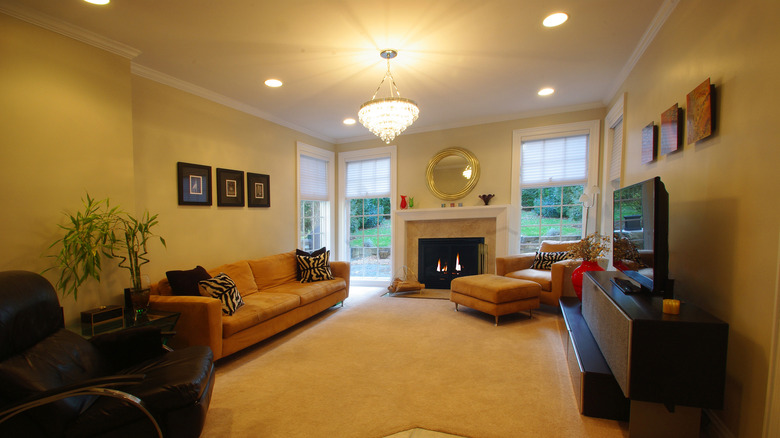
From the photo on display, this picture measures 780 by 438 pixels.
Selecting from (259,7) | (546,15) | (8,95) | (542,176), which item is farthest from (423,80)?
(8,95)

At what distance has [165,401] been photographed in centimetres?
148

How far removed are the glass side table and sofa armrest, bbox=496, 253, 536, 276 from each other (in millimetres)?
3733

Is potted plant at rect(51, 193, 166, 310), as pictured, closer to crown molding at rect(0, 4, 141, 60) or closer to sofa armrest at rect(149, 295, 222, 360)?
sofa armrest at rect(149, 295, 222, 360)

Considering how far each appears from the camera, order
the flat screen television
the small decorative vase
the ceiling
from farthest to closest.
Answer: the small decorative vase → the ceiling → the flat screen television

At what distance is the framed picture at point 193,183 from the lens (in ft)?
11.3

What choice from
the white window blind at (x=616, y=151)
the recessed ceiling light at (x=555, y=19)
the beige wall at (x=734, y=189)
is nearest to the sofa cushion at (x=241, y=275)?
the recessed ceiling light at (x=555, y=19)

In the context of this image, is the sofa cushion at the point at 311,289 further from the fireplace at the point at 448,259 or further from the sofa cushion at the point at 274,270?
the fireplace at the point at 448,259

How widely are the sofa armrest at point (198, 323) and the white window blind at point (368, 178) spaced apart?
3673 mm

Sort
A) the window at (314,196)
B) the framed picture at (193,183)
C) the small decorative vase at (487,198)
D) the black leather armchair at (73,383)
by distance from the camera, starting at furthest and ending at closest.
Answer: the window at (314,196)
the small decorative vase at (487,198)
the framed picture at (193,183)
the black leather armchair at (73,383)

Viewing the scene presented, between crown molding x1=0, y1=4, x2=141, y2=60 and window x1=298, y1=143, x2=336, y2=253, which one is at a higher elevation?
crown molding x1=0, y1=4, x2=141, y2=60

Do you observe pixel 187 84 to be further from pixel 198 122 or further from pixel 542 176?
pixel 542 176

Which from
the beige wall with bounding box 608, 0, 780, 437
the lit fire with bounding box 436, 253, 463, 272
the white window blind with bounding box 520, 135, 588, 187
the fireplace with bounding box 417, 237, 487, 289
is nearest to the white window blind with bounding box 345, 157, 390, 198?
the fireplace with bounding box 417, 237, 487, 289

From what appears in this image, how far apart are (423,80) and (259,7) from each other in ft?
6.00

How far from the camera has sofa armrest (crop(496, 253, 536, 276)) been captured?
444 cm
